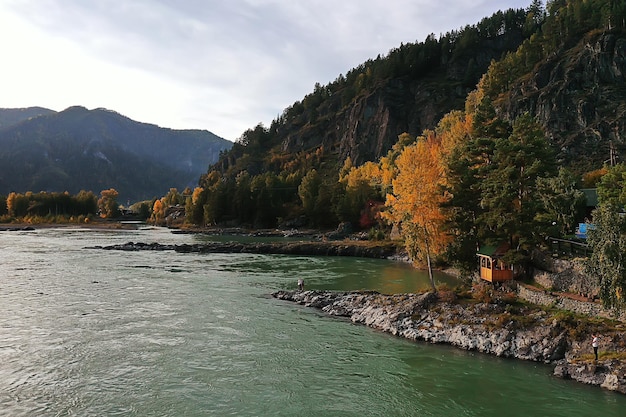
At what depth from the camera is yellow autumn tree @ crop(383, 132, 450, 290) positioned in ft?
131

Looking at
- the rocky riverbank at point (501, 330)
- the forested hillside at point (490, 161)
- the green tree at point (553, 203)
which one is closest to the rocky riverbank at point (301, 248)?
the forested hillside at point (490, 161)

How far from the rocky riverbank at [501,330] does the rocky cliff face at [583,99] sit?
75221mm

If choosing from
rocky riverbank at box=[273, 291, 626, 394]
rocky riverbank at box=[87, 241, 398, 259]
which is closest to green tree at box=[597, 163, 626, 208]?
rocky riverbank at box=[273, 291, 626, 394]

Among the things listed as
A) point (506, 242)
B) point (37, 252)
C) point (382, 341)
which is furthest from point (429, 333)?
point (37, 252)

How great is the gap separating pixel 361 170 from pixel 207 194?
6110cm

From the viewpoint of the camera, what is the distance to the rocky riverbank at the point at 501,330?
76.6ft

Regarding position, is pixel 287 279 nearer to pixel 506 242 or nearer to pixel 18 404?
pixel 506 242

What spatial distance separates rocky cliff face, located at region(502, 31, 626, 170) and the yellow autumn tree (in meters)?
65.8

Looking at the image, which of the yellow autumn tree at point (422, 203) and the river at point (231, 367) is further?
the yellow autumn tree at point (422, 203)

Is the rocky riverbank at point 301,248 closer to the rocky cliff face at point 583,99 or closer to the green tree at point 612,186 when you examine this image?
the green tree at point 612,186

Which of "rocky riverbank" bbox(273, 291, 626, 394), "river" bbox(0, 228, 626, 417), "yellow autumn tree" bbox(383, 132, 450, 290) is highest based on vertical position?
"yellow autumn tree" bbox(383, 132, 450, 290)

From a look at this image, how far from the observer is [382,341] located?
2956 centimetres

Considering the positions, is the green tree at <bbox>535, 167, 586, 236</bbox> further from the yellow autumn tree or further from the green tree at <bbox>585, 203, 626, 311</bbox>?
the green tree at <bbox>585, 203, 626, 311</bbox>

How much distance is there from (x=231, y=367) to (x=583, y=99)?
112m
